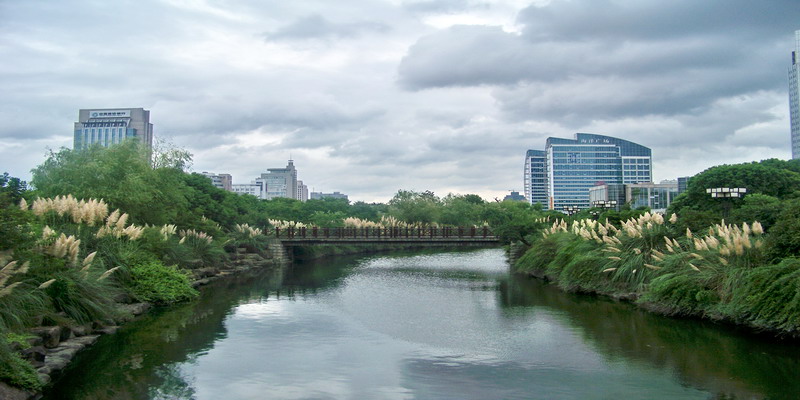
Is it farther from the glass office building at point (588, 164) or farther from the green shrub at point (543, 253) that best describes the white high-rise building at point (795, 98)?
the green shrub at point (543, 253)

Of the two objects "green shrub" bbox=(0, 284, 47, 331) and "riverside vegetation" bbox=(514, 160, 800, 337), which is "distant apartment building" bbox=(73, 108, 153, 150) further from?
"green shrub" bbox=(0, 284, 47, 331)

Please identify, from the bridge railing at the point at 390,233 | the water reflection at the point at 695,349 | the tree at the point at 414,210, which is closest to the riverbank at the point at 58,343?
the water reflection at the point at 695,349

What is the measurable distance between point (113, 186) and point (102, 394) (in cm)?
1980

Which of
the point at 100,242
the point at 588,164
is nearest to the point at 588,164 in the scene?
the point at 588,164

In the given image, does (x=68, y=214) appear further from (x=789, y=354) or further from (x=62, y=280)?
(x=789, y=354)

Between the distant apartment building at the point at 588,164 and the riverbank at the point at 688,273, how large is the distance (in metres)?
139

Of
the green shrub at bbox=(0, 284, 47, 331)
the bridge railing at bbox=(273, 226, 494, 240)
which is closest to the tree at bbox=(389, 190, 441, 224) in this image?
the bridge railing at bbox=(273, 226, 494, 240)

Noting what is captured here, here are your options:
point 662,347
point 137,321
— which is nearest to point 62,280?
point 137,321

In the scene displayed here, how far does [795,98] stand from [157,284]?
169427 millimetres

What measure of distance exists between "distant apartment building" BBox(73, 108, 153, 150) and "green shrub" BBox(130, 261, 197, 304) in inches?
5125

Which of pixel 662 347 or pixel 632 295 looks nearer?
pixel 662 347

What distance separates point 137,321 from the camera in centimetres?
1823

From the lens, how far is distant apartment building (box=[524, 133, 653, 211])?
161750 mm

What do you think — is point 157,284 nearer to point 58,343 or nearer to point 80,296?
point 80,296
